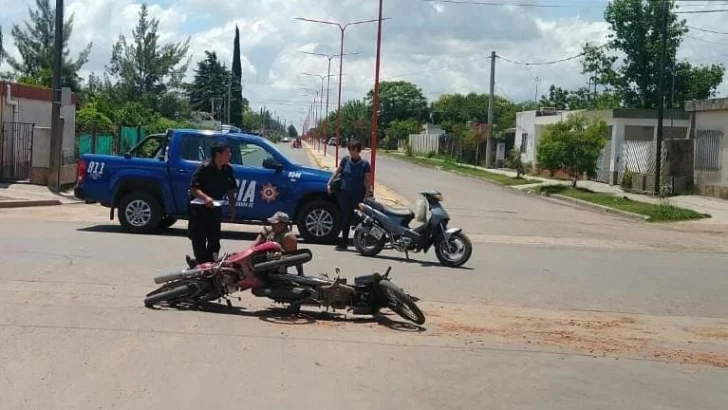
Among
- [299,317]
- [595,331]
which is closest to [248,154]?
[299,317]

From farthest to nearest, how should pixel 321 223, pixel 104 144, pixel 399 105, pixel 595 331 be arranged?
pixel 399 105 → pixel 104 144 → pixel 321 223 → pixel 595 331

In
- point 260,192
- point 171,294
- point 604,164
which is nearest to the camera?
point 171,294

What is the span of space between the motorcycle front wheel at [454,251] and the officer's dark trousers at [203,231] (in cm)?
443

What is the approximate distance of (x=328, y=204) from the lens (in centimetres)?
1506

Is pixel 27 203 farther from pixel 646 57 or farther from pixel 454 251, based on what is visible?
pixel 646 57

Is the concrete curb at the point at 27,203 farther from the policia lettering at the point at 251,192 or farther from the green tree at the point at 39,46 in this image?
the green tree at the point at 39,46

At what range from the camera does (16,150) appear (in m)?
26.2

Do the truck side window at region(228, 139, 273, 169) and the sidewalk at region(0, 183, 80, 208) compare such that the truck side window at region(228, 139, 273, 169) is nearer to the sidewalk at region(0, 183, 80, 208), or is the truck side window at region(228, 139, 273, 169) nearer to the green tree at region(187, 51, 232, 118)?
the sidewalk at region(0, 183, 80, 208)

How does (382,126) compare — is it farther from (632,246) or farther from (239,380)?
(239,380)

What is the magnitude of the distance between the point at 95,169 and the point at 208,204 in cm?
696

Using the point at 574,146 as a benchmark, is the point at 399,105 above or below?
above

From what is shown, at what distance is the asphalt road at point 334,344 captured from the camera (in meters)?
6.14

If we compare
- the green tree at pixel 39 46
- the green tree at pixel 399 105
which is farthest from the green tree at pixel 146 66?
the green tree at pixel 399 105

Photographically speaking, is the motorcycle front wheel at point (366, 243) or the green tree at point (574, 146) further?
the green tree at point (574, 146)
